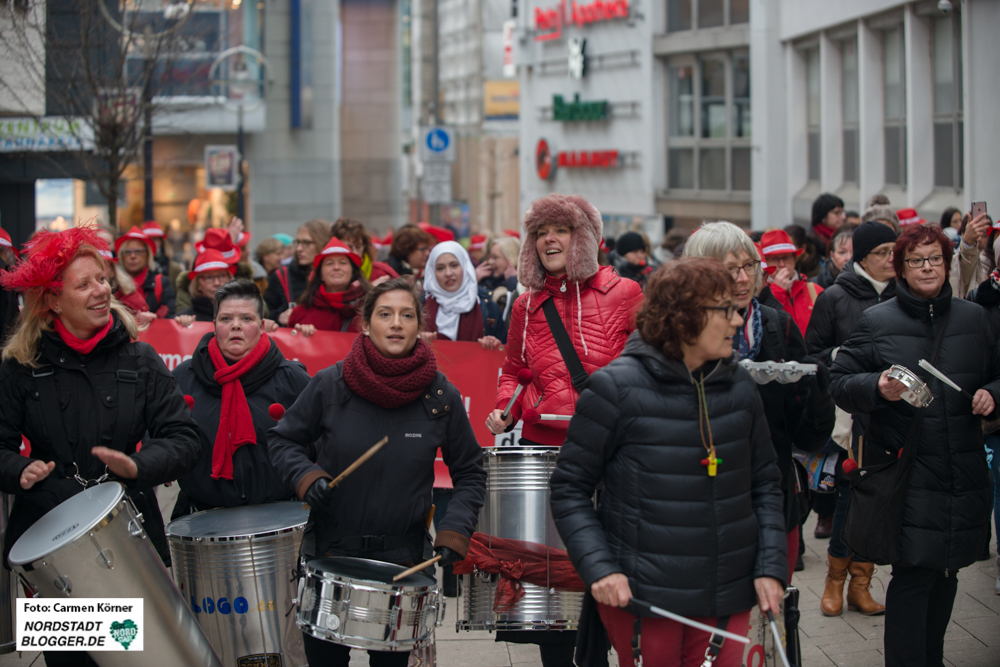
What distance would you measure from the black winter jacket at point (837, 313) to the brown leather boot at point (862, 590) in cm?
126

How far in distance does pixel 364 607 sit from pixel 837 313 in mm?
3369

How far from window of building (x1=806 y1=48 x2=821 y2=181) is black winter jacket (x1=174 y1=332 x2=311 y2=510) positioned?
59.7 ft

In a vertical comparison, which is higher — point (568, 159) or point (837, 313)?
point (568, 159)

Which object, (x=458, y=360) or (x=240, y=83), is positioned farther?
(x=240, y=83)

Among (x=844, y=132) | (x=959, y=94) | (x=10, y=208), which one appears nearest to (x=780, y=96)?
(x=844, y=132)

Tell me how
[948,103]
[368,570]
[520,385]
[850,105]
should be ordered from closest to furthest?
[368,570]
[520,385]
[948,103]
[850,105]

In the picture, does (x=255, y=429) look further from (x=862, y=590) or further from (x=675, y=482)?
(x=862, y=590)

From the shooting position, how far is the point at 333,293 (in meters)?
7.38

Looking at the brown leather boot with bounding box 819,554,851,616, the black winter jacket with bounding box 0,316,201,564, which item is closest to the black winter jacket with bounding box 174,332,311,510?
the black winter jacket with bounding box 0,316,201,564

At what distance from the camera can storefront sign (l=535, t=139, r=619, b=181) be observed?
29.5m

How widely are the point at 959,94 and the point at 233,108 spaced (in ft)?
71.1

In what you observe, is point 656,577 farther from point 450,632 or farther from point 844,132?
point 844,132

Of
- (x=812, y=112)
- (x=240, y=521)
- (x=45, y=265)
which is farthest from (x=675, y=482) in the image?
(x=812, y=112)

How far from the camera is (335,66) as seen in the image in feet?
114
